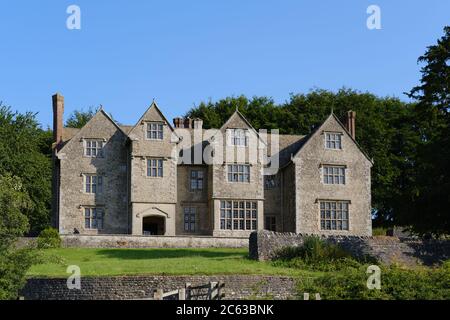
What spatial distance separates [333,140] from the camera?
2329 inches

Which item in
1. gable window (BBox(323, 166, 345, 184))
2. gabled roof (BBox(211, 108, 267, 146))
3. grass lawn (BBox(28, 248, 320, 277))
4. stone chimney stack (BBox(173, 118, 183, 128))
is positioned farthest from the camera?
stone chimney stack (BBox(173, 118, 183, 128))

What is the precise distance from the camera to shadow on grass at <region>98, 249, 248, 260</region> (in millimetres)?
47531

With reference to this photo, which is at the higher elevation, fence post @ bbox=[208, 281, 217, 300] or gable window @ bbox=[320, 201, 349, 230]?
gable window @ bbox=[320, 201, 349, 230]

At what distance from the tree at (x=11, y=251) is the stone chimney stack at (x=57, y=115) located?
16.6 metres

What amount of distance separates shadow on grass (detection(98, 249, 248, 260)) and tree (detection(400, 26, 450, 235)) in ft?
31.4

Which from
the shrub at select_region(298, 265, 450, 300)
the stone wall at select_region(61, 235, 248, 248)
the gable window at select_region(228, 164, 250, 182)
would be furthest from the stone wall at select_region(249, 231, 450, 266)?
the gable window at select_region(228, 164, 250, 182)

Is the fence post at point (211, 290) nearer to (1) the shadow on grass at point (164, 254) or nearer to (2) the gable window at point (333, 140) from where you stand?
(1) the shadow on grass at point (164, 254)

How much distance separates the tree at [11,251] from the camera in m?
33.6

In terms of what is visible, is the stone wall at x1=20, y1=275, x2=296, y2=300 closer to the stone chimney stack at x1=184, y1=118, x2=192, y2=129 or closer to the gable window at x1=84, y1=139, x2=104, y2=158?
the gable window at x1=84, y1=139, x2=104, y2=158

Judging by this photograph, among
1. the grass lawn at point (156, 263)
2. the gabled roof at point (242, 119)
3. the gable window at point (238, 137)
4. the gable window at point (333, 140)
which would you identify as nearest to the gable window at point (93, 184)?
the grass lawn at point (156, 263)

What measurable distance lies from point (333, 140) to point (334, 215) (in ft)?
16.7

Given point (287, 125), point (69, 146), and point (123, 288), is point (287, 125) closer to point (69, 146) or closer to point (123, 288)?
point (69, 146)
